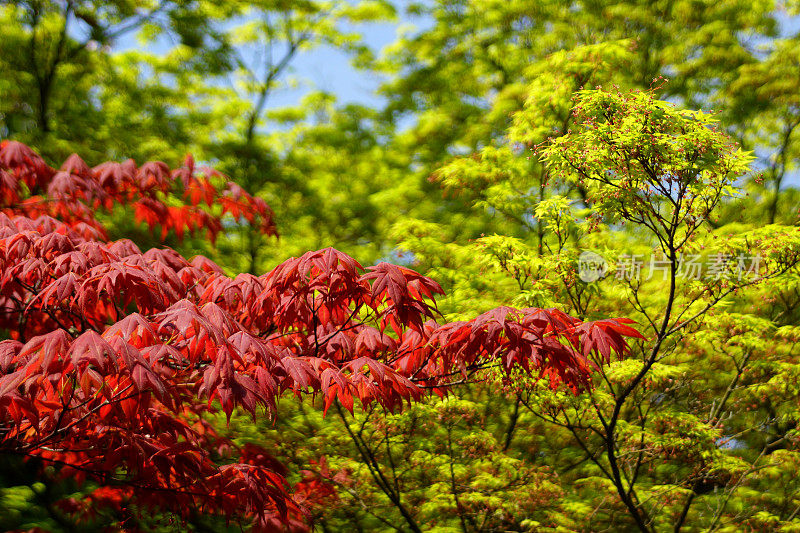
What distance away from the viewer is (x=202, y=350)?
2338mm

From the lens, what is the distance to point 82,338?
1959 mm

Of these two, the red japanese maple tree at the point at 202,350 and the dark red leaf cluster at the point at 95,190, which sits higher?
the dark red leaf cluster at the point at 95,190

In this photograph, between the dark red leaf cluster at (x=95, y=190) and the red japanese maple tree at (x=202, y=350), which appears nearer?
the red japanese maple tree at (x=202, y=350)

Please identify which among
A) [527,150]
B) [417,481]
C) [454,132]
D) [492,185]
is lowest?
[417,481]

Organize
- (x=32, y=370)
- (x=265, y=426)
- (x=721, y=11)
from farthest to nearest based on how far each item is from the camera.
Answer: (x=721, y=11) < (x=265, y=426) < (x=32, y=370)

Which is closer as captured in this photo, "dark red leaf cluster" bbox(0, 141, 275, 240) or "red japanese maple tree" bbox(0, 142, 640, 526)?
"red japanese maple tree" bbox(0, 142, 640, 526)

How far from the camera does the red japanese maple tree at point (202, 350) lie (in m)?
2.15

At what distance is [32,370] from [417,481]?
12.2 ft

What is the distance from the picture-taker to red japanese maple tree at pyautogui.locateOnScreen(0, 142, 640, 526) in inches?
84.7

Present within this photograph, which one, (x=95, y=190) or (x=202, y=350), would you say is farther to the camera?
(x=95, y=190)

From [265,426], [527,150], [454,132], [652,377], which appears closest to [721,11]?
[454,132]

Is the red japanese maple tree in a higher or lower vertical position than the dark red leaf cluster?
lower

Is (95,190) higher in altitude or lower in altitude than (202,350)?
higher

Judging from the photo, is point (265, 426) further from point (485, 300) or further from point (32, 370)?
point (32, 370)
